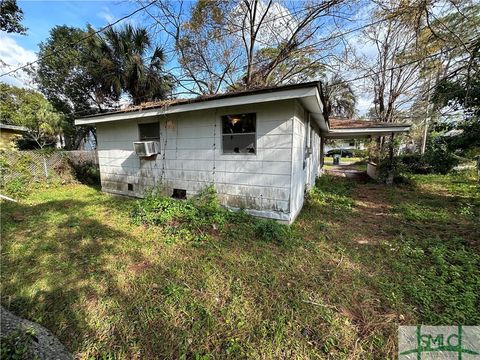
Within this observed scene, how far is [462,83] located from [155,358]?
817 centimetres

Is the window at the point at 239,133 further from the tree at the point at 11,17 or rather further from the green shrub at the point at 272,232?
the tree at the point at 11,17

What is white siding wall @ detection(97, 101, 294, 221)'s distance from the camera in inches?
162

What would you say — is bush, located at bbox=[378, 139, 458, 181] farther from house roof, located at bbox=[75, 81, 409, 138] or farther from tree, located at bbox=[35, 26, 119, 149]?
tree, located at bbox=[35, 26, 119, 149]

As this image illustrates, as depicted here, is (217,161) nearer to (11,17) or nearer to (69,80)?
(11,17)

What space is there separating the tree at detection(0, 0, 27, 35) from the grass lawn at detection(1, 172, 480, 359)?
916 centimetres

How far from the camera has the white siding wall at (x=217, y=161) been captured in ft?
13.5

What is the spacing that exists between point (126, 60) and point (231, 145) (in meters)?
8.44

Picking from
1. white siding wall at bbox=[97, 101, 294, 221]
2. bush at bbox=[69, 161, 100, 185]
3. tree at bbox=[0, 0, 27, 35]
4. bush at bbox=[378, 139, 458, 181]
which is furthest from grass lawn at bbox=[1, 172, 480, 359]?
tree at bbox=[0, 0, 27, 35]

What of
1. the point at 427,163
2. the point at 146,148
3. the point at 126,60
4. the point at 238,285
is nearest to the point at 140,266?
the point at 238,285

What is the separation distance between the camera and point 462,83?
5.18m

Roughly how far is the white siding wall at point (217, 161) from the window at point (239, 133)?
113 millimetres

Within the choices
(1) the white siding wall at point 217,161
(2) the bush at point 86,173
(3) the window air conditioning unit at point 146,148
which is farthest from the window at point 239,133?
(2) the bush at point 86,173

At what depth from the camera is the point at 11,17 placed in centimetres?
832

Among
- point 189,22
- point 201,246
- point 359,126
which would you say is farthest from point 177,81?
point 201,246
